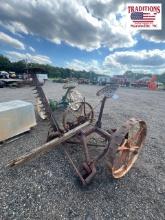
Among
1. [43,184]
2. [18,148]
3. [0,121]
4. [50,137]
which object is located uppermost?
[0,121]

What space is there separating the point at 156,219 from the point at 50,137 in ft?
7.93

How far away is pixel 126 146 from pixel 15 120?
3.03m

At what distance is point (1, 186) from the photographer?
8.25ft

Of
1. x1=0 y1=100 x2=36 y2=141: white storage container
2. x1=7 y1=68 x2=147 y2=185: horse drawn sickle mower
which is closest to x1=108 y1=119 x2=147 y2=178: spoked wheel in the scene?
x1=7 y1=68 x2=147 y2=185: horse drawn sickle mower

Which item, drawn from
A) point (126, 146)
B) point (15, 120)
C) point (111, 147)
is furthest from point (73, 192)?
point (15, 120)

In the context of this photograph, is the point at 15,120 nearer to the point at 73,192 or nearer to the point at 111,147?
the point at 73,192

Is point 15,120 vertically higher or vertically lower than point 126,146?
higher

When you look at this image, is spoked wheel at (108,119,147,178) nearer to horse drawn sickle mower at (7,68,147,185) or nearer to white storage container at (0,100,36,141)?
horse drawn sickle mower at (7,68,147,185)

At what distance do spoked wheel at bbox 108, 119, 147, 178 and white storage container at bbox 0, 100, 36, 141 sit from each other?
2876 mm

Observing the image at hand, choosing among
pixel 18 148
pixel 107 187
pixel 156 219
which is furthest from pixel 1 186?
pixel 156 219

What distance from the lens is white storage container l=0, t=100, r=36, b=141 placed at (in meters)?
3.85

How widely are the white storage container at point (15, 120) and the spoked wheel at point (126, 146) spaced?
2.88 m

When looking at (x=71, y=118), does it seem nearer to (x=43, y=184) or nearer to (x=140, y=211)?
(x=43, y=184)

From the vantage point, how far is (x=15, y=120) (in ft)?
13.6
